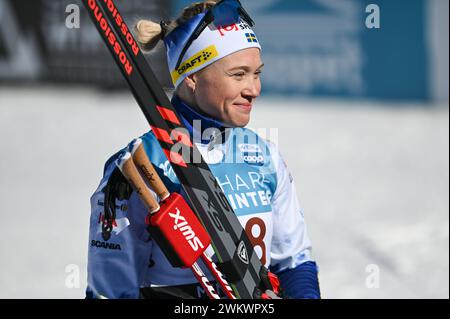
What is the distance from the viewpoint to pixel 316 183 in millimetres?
8094

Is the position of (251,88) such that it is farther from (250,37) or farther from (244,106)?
(250,37)

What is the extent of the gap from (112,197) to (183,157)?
1.15ft

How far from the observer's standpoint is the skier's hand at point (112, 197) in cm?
238

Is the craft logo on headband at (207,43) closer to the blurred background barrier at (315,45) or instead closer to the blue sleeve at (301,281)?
the blue sleeve at (301,281)

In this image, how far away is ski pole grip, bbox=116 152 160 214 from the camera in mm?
2160

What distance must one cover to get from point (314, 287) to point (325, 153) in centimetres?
665

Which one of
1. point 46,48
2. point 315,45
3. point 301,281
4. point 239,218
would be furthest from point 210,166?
point 46,48

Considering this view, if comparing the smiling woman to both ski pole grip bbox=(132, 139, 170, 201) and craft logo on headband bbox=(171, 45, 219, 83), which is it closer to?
craft logo on headband bbox=(171, 45, 219, 83)

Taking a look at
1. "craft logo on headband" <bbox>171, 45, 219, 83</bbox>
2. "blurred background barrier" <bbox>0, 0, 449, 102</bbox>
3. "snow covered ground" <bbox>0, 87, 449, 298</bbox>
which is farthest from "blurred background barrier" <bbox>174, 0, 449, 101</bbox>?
"craft logo on headband" <bbox>171, 45, 219, 83</bbox>

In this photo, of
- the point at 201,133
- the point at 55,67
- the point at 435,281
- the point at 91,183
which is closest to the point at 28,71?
the point at 55,67

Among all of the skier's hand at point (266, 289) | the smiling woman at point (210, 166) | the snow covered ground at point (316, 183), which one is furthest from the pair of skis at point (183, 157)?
the snow covered ground at point (316, 183)

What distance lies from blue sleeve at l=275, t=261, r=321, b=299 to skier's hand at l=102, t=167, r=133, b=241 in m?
0.69

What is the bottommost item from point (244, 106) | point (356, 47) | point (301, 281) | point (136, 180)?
point (301, 281)

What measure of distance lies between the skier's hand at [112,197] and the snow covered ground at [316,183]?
2.10 metres
